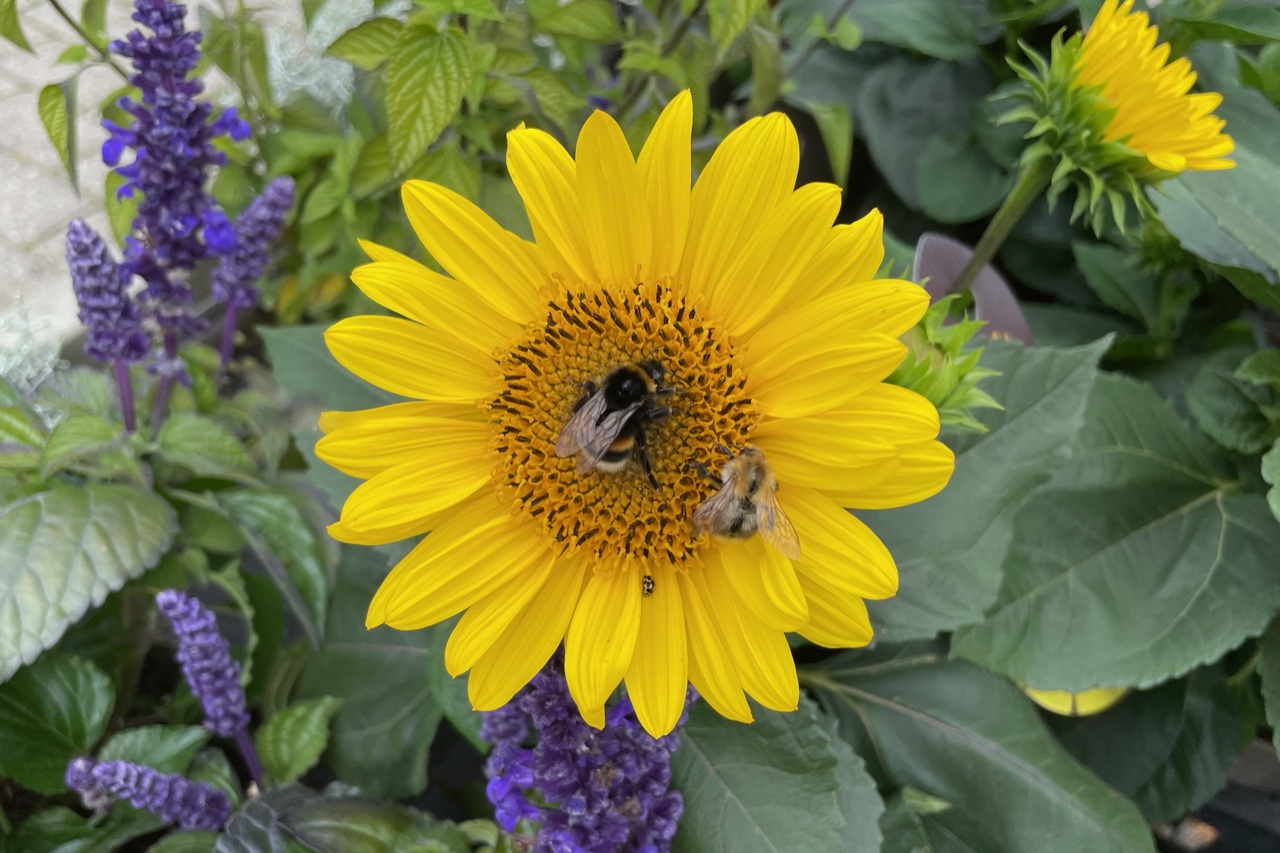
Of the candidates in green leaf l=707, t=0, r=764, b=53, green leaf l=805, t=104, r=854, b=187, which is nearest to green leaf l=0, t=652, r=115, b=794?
green leaf l=707, t=0, r=764, b=53

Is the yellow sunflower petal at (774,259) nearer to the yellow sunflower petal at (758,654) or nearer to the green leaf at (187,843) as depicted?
the yellow sunflower petal at (758,654)

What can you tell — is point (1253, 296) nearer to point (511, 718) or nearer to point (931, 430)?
point (931, 430)

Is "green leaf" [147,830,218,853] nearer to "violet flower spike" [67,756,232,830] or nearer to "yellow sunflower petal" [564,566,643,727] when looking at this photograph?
"violet flower spike" [67,756,232,830]

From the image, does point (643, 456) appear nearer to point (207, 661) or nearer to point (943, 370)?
point (943, 370)

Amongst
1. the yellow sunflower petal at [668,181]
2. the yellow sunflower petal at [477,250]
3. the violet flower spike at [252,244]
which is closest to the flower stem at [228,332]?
the violet flower spike at [252,244]

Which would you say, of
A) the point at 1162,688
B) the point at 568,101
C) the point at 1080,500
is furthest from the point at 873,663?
the point at 568,101

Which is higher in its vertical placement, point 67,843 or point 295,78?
point 295,78
